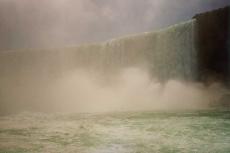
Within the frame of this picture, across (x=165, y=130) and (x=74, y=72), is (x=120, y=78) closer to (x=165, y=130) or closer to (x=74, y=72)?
(x=74, y=72)

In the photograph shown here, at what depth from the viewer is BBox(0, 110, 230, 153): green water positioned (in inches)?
314

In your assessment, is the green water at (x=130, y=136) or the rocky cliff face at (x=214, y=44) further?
the rocky cliff face at (x=214, y=44)

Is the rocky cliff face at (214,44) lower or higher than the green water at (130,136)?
higher

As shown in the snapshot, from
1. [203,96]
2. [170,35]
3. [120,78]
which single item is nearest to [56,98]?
[120,78]

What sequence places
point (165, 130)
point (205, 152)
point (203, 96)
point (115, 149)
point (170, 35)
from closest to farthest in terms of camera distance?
point (205, 152) → point (115, 149) → point (165, 130) → point (203, 96) → point (170, 35)

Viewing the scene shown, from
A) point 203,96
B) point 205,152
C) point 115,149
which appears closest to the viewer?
point 205,152

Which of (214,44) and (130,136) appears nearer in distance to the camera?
(130,136)

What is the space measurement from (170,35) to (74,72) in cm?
932

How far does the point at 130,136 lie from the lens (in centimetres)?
946

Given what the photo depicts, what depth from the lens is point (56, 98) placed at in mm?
26156

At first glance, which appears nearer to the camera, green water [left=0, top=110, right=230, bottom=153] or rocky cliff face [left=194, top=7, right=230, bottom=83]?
green water [left=0, top=110, right=230, bottom=153]

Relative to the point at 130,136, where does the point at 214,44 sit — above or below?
above

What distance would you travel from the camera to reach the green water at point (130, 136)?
314 inches

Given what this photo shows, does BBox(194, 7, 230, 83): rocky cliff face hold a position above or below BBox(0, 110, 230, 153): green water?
above
